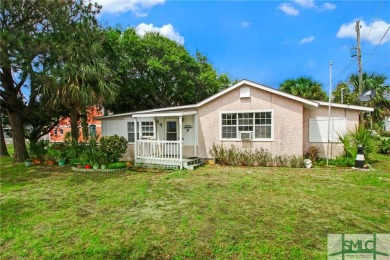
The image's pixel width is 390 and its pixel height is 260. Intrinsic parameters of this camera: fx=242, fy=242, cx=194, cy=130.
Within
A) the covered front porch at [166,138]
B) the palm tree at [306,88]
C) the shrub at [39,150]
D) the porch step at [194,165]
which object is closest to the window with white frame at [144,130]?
the covered front porch at [166,138]

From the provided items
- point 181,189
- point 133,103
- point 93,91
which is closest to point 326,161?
point 181,189

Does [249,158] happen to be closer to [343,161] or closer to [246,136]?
[246,136]

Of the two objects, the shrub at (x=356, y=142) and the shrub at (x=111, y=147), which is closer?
the shrub at (x=356, y=142)

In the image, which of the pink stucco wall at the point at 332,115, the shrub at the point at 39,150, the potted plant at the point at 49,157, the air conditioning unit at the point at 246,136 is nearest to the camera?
the pink stucco wall at the point at 332,115

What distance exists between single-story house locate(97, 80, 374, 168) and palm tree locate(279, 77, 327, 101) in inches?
406

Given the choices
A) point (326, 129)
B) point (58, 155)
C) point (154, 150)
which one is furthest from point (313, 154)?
point (58, 155)

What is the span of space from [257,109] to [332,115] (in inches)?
141

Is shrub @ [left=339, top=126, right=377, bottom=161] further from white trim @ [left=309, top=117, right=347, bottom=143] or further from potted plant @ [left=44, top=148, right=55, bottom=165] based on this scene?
potted plant @ [left=44, top=148, right=55, bottom=165]

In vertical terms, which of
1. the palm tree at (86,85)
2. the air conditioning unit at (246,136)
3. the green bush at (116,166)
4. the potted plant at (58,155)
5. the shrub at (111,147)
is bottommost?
the green bush at (116,166)

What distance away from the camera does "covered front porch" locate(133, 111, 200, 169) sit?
11609 mm

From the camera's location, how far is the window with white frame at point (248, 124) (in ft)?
38.0

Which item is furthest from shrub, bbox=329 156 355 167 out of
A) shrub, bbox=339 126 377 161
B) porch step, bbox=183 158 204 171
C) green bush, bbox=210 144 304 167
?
porch step, bbox=183 158 204 171

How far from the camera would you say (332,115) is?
11625 mm

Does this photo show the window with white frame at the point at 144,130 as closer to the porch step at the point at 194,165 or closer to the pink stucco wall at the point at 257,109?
the pink stucco wall at the point at 257,109
